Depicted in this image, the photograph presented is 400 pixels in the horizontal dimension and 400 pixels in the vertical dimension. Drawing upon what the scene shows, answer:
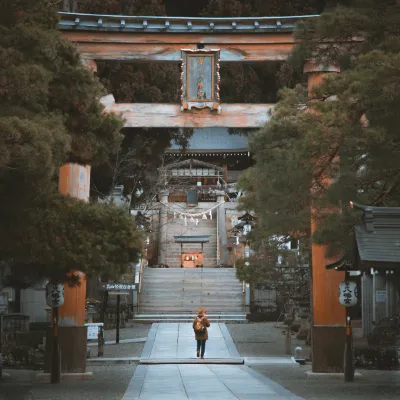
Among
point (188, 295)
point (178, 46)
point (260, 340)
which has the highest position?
point (178, 46)

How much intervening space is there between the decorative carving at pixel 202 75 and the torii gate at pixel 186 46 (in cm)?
3

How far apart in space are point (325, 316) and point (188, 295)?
25.4 m

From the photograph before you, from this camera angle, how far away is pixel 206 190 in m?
66.1

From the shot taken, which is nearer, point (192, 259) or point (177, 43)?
point (177, 43)

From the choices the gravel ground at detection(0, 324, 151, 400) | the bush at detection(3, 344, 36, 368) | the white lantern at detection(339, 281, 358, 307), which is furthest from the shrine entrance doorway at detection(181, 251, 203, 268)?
the white lantern at detection(339, 281, 358, 307)

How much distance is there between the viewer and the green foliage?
14.7 m

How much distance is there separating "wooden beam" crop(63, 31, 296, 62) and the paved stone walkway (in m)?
7.96

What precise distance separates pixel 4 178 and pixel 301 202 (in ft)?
23.6

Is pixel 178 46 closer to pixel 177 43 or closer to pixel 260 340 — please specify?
pixel 177 43

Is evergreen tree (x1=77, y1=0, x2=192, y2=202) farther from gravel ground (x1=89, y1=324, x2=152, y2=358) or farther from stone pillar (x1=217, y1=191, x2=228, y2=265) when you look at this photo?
stone pillar (x1=217, y1=191, x2=228, y2=265)

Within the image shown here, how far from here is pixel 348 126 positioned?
16250mm

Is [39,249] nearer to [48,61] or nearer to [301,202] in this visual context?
[48,61]

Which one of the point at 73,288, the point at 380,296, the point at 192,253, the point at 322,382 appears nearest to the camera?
the point at 322,382

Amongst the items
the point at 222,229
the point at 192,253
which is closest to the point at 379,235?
the point at 192,253
